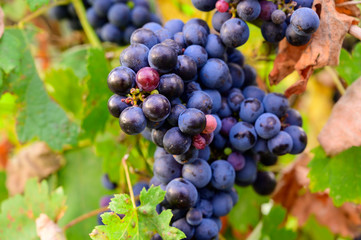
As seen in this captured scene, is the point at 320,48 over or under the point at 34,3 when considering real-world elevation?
under

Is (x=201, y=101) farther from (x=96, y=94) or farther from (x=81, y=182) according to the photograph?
(x=81, y=182)

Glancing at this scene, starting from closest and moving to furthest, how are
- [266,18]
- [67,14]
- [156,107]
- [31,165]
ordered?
[156,107] < [266,18] < [31,165] < [67,14]

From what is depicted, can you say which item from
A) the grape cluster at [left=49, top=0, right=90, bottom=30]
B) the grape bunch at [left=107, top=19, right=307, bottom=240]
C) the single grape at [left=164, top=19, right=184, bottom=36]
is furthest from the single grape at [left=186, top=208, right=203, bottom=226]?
the grape cluster at [left=49, top=0, right=90, bottom=30]

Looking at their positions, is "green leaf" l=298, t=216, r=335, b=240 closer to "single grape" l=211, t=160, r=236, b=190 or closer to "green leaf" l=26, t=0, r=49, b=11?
"single grape" l=211, t=160, r=236, b=190

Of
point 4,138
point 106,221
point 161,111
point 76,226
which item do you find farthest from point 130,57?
point 4,138

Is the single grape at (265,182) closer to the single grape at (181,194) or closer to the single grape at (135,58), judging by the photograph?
the single grape at (181,194)

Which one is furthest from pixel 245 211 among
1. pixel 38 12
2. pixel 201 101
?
pixel 38 12
